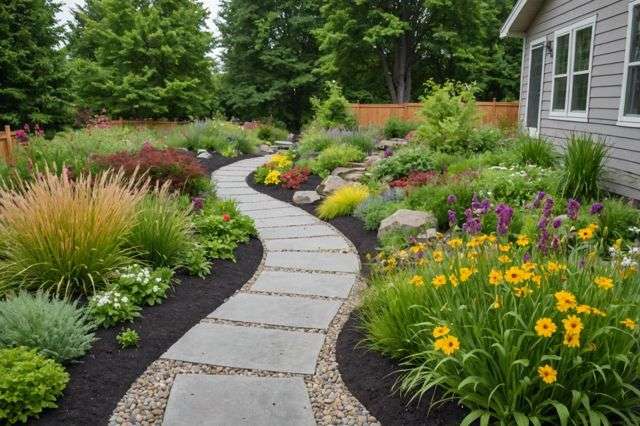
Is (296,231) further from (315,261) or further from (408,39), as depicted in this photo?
(408,39)

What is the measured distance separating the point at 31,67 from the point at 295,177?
32.9ft

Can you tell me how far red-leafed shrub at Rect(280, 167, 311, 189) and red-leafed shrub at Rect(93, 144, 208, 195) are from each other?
2.50m

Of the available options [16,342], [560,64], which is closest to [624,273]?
[16,342]

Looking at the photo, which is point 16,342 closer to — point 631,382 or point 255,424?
point 255,424

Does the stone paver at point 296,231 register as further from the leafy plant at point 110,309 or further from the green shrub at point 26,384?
the green shrub at point 26,384

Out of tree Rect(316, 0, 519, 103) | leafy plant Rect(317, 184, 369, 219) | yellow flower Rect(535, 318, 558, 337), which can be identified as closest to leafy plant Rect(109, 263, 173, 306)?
yellow flower Rect(535, 318, 558, 337)

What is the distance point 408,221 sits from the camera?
5.41 metres

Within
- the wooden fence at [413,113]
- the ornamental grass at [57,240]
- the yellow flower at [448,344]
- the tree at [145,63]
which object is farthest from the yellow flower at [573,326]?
the tree at [145,63]

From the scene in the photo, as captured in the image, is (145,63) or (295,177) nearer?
(295,177)

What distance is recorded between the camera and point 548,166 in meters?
7.38

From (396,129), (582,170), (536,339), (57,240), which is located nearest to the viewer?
(536,339)

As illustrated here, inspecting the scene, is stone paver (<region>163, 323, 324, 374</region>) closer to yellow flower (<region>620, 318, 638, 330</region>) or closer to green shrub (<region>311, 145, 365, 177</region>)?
yellow flower (<region>620, 318, 638, 330</region>)

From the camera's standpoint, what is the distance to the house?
248 inches

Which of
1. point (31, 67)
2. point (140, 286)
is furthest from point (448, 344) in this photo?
point (31, 67)
